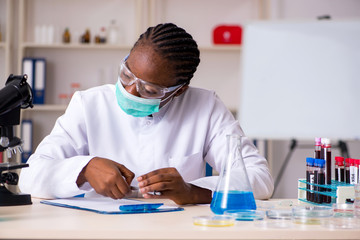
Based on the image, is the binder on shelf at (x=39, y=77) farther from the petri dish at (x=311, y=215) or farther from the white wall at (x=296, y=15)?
the petri dish at (x=311, y=215)

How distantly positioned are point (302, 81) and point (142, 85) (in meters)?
0.81

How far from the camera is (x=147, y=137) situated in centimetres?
175

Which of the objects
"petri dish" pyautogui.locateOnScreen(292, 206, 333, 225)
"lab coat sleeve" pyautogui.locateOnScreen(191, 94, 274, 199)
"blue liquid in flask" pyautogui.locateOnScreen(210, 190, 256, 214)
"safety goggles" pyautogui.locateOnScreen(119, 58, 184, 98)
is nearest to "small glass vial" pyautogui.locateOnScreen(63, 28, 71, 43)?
"lab coat sleeve" pyautogui.locateOnScreen(191, 94, 274, 199)

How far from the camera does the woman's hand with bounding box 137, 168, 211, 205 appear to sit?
1.28 m

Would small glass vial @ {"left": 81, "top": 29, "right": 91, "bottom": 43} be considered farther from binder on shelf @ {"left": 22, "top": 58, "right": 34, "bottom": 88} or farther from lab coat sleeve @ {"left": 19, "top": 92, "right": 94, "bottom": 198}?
lab coat sleeve @ {"left": 19, "top": 92, "right": 94, "bottom": 198}

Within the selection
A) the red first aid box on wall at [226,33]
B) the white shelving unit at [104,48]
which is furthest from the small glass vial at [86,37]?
the red first aid box on wall at [226,33]

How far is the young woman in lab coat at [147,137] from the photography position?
1.36m

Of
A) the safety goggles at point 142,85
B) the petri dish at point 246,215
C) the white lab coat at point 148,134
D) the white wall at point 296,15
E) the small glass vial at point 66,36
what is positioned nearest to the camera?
the petri dish at point 246,215

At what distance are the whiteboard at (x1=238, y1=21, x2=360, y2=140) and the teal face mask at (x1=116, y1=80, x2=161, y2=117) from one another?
821mm

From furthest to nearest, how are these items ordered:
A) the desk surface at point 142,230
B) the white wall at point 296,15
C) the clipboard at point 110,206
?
the white wall at point 296,15, the clipboard at point 110,206, the desk surface at point 142,230

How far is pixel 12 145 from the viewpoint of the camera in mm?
1209

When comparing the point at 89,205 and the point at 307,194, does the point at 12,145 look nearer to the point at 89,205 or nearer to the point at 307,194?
the point at 89,205

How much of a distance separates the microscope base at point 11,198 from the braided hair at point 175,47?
582mm

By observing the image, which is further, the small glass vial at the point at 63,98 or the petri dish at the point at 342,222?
the small glass vial at the point at 63,98
